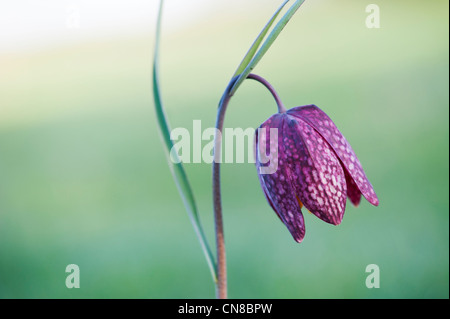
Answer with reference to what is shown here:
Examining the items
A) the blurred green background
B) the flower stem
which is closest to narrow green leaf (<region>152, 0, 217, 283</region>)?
the flower stem


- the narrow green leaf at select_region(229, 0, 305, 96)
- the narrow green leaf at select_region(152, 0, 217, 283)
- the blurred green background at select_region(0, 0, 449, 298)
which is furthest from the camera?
the blurred green background at select_region(0, 0, 449, 298)

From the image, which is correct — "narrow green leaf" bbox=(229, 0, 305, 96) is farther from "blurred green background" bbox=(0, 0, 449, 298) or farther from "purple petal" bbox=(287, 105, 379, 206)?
"blurred green background" bbox=(0, 0, 449, 298)

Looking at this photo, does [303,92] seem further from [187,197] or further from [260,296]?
[187,197]

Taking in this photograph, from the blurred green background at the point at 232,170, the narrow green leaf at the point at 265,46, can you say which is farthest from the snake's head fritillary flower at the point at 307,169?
the blurred green background at the point at 232,170

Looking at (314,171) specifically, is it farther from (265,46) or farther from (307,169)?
(265,46)

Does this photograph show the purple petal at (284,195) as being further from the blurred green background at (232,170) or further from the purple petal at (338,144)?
the blurred green background at (232,170)

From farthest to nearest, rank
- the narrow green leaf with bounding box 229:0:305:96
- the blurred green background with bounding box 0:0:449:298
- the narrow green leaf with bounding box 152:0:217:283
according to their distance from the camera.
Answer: the blurred green background with bounding box 0:0:449:298, the narrow green leaf with bounding box 152:0:217:283, the narrow green leaf with bounding box 229:0:305:96
